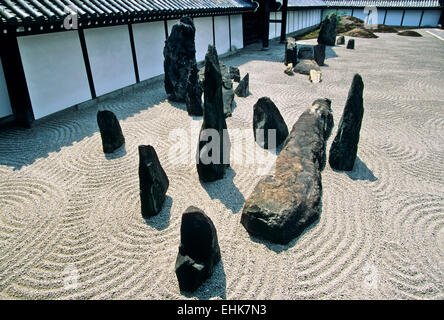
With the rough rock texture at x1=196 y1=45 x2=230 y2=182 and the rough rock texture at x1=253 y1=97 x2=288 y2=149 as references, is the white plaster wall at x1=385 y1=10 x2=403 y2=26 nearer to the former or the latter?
the rough rock texture at x1=253 y1=97 x2=288 y2=149

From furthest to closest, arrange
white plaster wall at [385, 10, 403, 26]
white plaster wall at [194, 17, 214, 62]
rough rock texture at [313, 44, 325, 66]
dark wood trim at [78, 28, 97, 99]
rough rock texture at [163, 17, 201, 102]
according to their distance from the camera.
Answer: white plaster wall at [385, 10, 403, 26] < rough rock texture at [313, 44, 325, 66] < white plaster wall at [194, 17, 214, 62] < rough rock texture at [163, 17, 201, 102] < dark wood trim at [78, 28, 97, 99]

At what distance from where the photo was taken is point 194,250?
405cm

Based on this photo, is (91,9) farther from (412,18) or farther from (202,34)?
(412,18)

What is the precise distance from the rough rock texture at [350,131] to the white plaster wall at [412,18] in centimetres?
4027

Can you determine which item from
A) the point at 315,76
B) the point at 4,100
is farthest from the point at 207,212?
the point at 315,76

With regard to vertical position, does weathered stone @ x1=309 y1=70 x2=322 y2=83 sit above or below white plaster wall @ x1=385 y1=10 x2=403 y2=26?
below

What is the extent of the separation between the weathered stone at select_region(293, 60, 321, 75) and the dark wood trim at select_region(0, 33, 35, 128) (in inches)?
498

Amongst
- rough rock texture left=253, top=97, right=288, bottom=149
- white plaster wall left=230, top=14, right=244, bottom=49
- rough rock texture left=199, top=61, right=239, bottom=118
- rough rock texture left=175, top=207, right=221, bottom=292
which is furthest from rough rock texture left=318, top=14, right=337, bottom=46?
rough rock texture left=175, top=207, right=221, bottom=292

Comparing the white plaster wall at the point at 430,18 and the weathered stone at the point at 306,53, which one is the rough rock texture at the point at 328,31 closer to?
the weathered stone at the point at 306,53

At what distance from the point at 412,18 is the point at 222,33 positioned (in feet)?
103

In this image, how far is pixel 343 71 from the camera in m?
16.4

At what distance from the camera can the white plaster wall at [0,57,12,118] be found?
855 centimetres

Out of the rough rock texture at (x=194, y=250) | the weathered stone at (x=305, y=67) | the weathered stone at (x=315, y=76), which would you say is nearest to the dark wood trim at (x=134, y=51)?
the weathered stone at (x=315, y=76)
